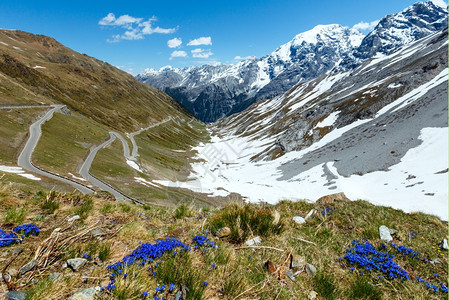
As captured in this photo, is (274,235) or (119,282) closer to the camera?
(119,282)

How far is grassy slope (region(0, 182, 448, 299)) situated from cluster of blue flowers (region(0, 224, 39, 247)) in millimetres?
193

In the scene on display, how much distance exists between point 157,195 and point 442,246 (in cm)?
4761

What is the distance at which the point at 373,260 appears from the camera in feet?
17.8

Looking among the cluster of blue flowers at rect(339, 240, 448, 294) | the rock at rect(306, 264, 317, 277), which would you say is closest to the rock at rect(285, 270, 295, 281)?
the rock at rect(306, 264, 317, 277)

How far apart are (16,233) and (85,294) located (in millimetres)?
3198

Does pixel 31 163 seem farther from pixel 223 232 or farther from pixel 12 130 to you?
pixel 223 232

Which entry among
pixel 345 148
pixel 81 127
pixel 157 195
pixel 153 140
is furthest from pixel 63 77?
pixel 345 148

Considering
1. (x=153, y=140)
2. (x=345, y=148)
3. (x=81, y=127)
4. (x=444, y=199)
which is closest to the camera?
(x=444, y=199)

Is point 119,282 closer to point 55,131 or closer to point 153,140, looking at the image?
point 55,131

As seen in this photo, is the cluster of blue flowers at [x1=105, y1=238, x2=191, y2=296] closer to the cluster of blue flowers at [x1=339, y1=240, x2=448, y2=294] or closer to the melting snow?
the cluster of blue flowers at [x1=339, y1=240, x2=448, y2=294]

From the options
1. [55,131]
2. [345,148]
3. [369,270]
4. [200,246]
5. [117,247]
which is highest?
[55,131]

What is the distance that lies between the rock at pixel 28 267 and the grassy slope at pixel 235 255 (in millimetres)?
148

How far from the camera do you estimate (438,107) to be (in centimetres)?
6338

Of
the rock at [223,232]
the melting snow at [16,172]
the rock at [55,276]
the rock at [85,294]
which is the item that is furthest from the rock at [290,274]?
the melting snow at [16,172]
